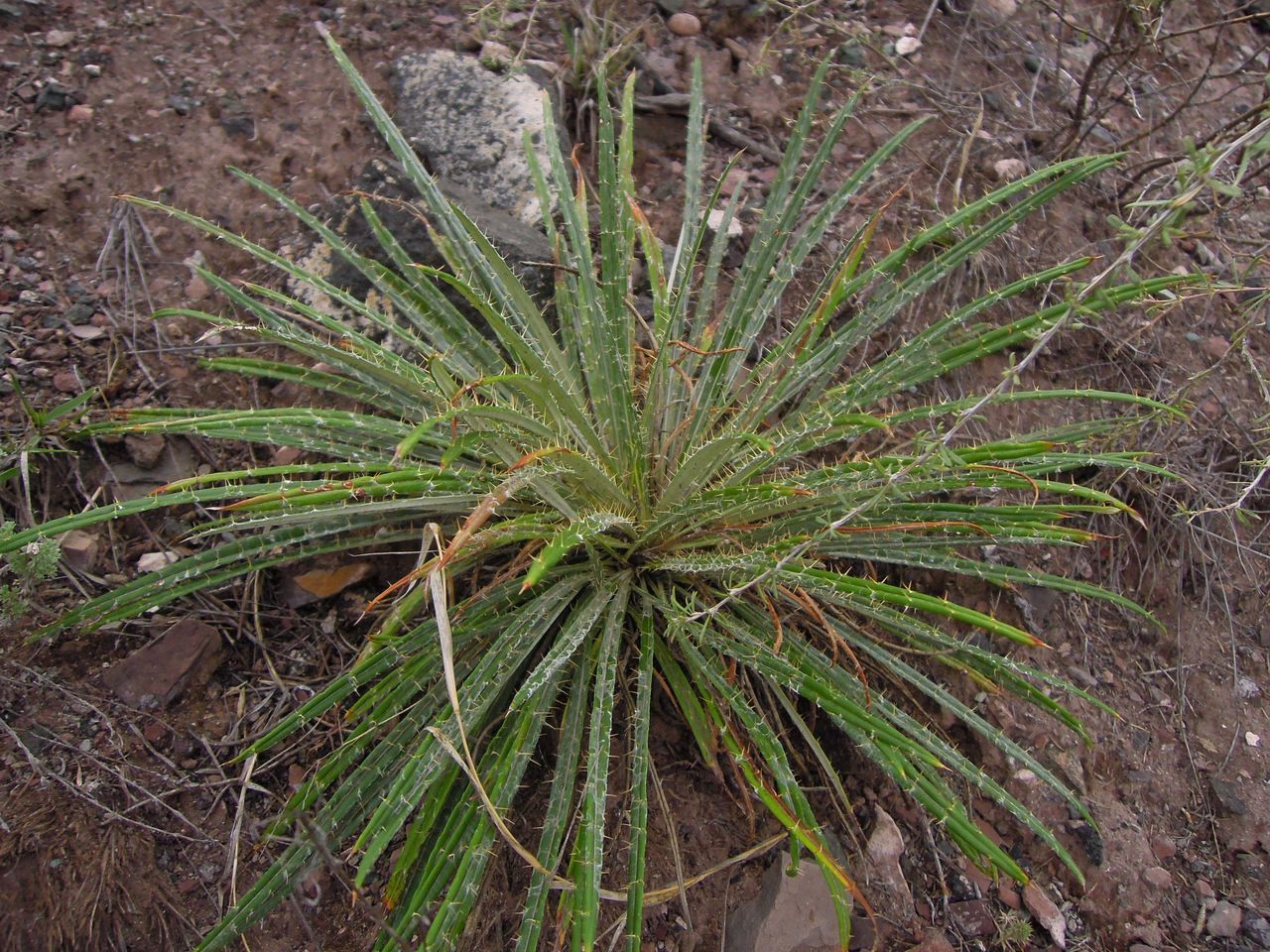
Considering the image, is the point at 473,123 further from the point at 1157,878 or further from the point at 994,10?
the point at 1157,878

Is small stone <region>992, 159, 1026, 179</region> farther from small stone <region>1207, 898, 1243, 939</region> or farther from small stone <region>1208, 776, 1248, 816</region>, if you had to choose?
small stone <region>1207, 898, 1243, 939</region>

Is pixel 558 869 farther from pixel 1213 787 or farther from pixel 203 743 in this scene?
pixel 1213 787

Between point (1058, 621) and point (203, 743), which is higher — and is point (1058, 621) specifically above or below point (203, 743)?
above

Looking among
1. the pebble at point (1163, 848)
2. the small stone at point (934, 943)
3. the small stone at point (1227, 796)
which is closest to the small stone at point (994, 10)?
the small stone at point (1227, 796)

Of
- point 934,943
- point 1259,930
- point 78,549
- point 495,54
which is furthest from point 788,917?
point 495,54

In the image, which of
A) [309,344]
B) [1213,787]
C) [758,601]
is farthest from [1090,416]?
[309,344]

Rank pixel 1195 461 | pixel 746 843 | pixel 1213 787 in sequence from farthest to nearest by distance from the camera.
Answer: pixel 1195 461 → pixel 1213 787 → pixel 746 843
